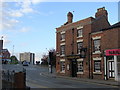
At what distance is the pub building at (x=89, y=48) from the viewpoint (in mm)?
27578

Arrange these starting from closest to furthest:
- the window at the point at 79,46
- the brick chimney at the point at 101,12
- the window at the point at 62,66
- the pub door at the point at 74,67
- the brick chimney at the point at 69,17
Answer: the window at the point at 79,46 < the pub door at the point at 74,67 < the brick chimney at the point at 101,12 < the window at the point at 62,66 < the brick chimney at the point at 69,17

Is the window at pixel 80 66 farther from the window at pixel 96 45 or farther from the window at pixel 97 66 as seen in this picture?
the window at pixel 96 45

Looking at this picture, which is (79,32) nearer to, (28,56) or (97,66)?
(97,66)

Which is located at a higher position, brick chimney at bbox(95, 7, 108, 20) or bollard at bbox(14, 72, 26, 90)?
brick chimney at bbox(95, 7, 108, 20)

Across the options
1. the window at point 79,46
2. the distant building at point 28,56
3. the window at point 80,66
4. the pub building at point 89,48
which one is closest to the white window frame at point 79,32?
the pub building at point 89,48

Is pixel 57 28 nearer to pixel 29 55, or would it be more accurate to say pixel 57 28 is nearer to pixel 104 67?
pixel 104 67

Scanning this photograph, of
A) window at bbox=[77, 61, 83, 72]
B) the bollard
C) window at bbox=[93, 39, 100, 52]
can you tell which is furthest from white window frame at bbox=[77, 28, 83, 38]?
the bollard

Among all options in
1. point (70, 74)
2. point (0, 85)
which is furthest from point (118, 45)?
point (0, 85)

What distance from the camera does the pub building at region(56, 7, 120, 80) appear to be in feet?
90.5

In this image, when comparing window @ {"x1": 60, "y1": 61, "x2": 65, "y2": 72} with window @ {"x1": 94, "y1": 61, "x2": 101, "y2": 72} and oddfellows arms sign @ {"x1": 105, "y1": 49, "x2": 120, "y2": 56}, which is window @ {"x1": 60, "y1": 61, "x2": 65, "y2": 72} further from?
oddfellows arms sign @ {"x1": 105, "y1": 49, "x2": 120, "y2": 56}

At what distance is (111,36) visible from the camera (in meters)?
→ 27.8

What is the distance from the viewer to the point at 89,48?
3133cm

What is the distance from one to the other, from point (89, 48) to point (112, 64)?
5.03 m

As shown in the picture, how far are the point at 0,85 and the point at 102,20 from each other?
2442 cm
